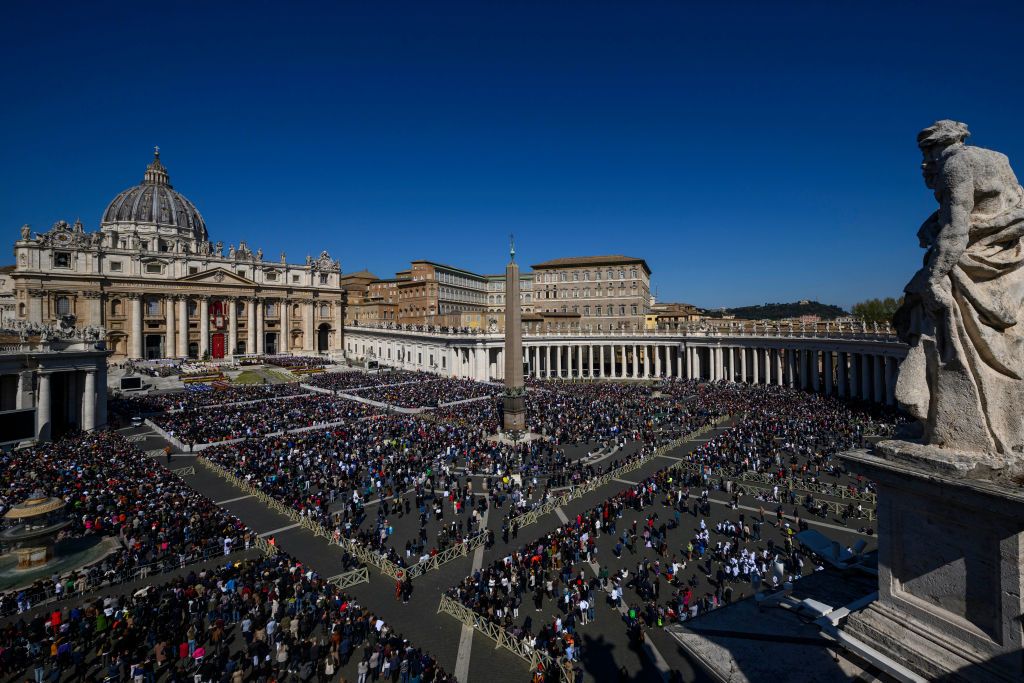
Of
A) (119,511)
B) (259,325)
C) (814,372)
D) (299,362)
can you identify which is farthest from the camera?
(259,325)

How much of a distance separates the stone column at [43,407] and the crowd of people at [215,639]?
73.2 feet

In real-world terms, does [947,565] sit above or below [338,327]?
below

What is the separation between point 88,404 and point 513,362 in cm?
2708

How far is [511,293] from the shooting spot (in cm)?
3369

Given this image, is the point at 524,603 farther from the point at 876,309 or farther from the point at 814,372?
the point at 876,309

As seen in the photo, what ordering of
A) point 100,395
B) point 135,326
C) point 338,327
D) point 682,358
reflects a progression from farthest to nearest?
1. point 338,327
2. point 135,326
3. point 682,358
4. point 100,395

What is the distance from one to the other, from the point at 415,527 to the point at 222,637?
7.62 meters

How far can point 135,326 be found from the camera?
220 feet

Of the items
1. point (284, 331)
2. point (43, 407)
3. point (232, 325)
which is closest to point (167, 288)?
point (232, 325)

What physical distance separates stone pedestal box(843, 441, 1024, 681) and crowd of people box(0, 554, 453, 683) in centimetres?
881

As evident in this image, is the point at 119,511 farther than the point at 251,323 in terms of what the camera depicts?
No

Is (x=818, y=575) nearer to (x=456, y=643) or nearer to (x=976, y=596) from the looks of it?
(x=976, y=596)

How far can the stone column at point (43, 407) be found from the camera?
29188mm

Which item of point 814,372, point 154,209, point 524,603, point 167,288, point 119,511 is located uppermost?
point 154,209
